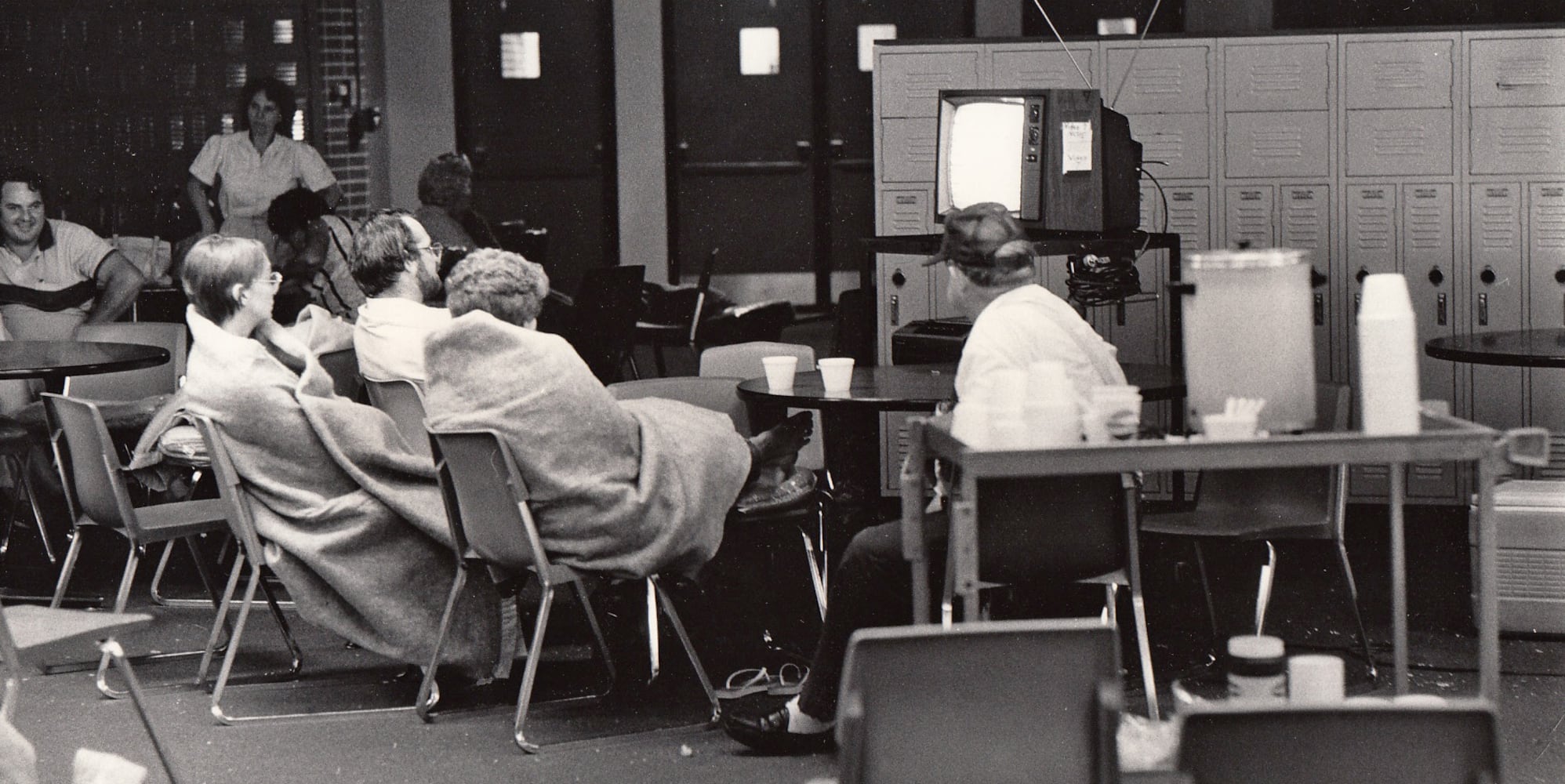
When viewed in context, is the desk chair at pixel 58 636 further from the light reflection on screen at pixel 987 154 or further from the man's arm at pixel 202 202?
the man's arm at pixel 202 202

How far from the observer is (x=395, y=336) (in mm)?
4648

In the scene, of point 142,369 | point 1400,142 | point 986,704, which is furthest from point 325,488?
point 1400,142

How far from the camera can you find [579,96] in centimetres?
1022

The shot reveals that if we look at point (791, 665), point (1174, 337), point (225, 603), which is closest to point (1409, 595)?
point (1174, 337)

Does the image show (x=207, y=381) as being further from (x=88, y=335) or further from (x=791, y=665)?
(x=88, y=335)

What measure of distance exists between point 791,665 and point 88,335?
3.01m

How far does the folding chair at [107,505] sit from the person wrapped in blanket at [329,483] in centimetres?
32

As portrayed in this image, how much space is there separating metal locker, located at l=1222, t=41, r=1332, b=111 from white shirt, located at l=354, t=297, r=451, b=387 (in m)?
3.27

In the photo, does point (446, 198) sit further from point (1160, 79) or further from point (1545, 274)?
point (1545, 274)

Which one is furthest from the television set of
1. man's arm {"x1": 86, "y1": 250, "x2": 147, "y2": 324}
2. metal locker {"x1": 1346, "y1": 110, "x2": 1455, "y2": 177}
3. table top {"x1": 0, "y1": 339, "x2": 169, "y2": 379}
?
man's arm {"x1": 86, "y1": 250, "x2": 147, "y2": 324}

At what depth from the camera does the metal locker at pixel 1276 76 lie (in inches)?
253

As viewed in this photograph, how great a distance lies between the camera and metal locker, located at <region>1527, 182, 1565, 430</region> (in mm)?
6324

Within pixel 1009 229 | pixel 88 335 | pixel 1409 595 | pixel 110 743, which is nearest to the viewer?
pixel 1009 229

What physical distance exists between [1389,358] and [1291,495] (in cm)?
176
